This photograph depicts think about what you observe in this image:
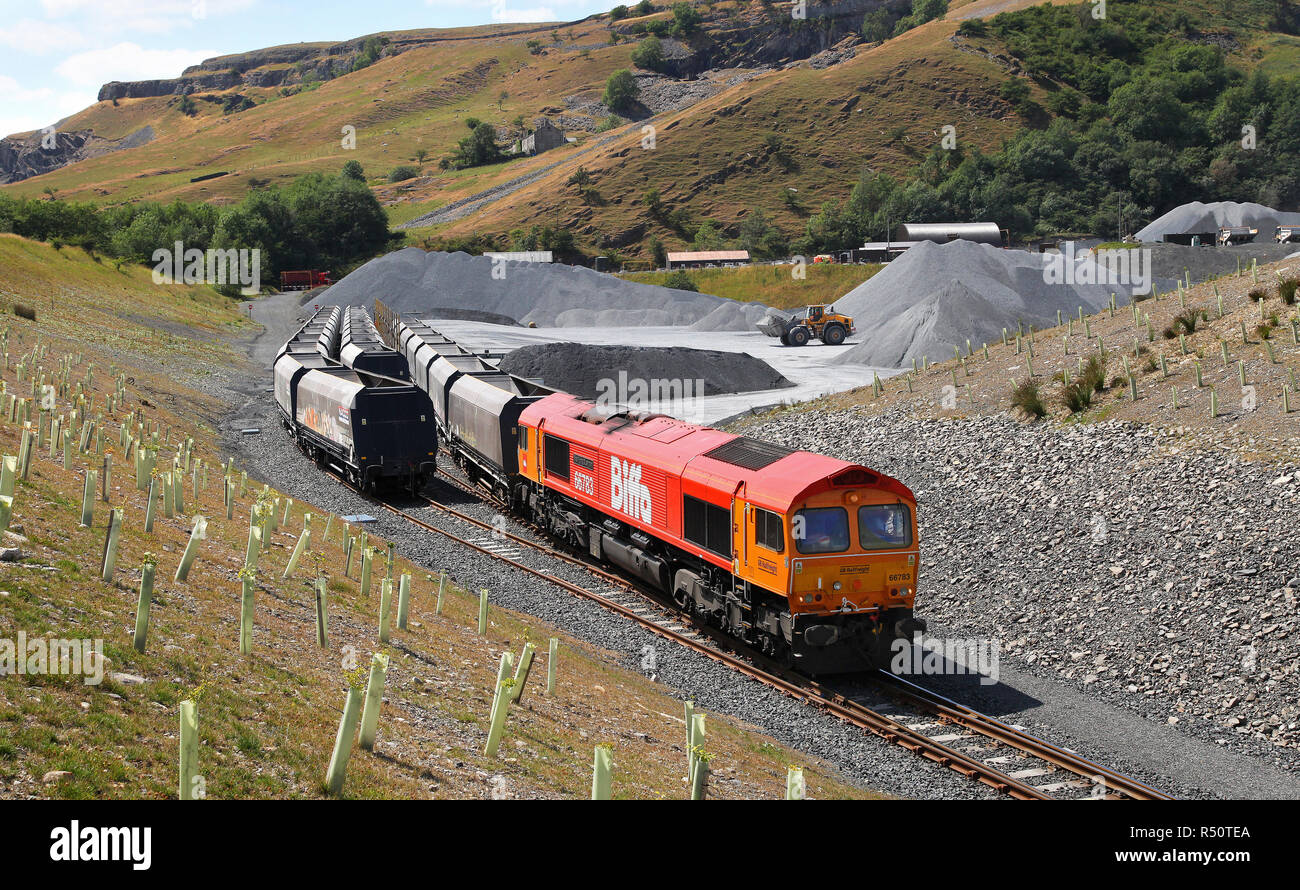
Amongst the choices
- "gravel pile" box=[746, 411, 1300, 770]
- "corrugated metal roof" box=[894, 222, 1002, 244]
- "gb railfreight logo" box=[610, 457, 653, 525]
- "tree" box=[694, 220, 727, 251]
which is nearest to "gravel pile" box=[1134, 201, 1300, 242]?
"corrugated metal roof" box=[894, 222, 1002, 244]

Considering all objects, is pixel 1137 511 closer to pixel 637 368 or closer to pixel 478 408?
pixel 478 408

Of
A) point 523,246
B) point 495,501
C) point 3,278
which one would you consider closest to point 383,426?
point 495,501

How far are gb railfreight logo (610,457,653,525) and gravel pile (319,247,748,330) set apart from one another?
64325 millimetres

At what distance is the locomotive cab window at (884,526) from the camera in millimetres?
17203

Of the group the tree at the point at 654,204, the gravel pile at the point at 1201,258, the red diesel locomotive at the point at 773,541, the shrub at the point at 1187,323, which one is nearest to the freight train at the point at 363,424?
the red diesel locomotive at the point at 773,541

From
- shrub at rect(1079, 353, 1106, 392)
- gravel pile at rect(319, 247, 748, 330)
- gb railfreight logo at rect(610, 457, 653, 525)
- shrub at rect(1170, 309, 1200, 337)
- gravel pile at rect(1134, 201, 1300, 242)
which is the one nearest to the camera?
gb railfreight logo at rect(610, 457, 653, 525)

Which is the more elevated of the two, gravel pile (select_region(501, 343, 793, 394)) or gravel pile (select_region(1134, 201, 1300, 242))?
gravel pile (select_region(1134, 201, 1300, 242))

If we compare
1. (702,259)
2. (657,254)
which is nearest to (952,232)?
(702,259)

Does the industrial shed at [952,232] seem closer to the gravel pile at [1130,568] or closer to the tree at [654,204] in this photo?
the tree at [654,204]

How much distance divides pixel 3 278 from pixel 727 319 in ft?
159

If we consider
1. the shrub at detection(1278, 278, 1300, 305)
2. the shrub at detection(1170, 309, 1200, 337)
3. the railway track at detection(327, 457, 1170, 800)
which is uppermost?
the shrub at detection(1278, 278, 1300, 305)

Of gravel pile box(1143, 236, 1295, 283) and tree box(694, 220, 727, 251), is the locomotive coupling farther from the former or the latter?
tree box(694, 220, 727, 251)

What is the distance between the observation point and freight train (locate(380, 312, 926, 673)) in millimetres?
16828
